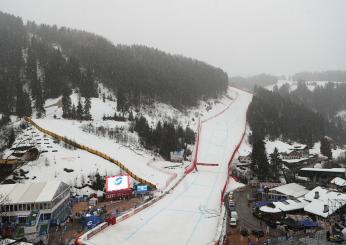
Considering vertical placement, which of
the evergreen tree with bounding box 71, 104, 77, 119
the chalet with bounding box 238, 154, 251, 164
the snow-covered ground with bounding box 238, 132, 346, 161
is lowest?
the snow-covered ground with bounding box 238, 132, 346, 161

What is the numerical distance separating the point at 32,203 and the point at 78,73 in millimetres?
67272

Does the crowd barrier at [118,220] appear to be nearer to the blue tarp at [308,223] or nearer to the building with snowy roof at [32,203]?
the building with snowy roof at [32,203]

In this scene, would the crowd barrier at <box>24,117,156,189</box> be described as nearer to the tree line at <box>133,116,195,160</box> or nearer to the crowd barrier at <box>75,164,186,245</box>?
the crowd barrier at <box>75,164,186,245</box>

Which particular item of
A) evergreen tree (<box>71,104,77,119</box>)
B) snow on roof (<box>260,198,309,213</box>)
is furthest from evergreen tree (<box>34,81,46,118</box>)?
snow on roof (<box>260,198,309,213</box>)

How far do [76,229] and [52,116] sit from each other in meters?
46.9

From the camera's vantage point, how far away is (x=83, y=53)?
119312 millimetres

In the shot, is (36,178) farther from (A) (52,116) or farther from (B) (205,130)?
(B) (205,130)

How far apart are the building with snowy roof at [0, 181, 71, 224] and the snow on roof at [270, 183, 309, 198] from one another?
82.8ft

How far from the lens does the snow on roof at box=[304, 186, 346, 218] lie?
3634 centimetres

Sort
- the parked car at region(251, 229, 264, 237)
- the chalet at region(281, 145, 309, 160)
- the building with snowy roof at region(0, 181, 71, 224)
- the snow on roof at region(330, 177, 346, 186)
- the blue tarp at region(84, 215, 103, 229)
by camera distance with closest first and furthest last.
Answer: 1. the parked car at region(251, 229, 264, 237)
2. the blue tarp at region(84, 215, 103, 229)
3. the building with snowy roof at region(0, 181, 71, 224)
4. the snow on roof at region(330, 177, 346, 186)
5. the chalet at region(281, 145, 309, 160)

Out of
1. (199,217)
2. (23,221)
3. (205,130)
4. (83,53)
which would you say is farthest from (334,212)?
(83,53)

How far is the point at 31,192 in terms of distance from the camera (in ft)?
117

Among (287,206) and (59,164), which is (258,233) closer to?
(287,206)

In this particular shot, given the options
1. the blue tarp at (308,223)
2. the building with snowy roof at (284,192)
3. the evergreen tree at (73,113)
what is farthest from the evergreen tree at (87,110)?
the blue tarp at (308,223)
